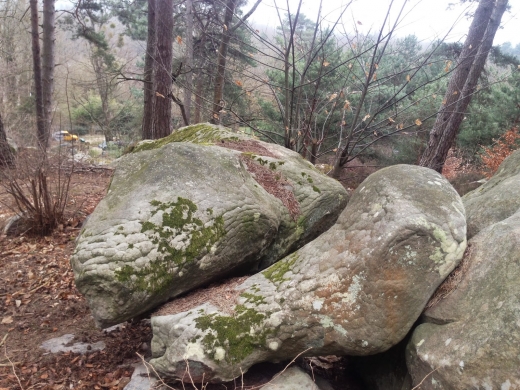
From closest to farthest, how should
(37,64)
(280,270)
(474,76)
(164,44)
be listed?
(280,270) → (164,44) → (474,76) → (37,64)

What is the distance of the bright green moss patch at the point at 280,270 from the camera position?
9.50 ft

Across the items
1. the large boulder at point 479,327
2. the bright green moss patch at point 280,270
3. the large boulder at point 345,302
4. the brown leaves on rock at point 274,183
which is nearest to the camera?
the large boulder at point 479,327

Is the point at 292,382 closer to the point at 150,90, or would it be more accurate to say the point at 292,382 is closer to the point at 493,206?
the point at 493,206

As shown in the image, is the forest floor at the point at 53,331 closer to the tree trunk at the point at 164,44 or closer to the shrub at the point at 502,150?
the tree trunk at the point at 164,44

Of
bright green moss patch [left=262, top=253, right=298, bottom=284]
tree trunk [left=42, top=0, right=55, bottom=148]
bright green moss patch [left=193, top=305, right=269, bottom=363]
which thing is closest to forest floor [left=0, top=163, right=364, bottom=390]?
bright green moss patch [left=193, top=305, right=269, bottom=363]

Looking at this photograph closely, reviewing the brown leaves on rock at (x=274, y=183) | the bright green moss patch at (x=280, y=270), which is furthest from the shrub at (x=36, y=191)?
the bright green moss patch at (x=280, y=270)

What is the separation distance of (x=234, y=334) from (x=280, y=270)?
64 cm

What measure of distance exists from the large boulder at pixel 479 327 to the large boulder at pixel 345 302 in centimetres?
14

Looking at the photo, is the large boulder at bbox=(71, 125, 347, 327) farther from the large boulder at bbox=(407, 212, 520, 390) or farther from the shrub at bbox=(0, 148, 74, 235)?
the shrub at bbox=(0, 148, 74, 235)

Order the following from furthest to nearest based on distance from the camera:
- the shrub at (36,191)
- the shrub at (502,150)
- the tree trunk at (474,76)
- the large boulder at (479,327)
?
the shrub at (502,150) → the tree trunk at (474,76) → the shrub at (36,191) → the large boulder at (479,327)

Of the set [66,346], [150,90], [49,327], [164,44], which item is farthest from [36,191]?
[150,90]

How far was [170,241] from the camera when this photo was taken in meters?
2.82

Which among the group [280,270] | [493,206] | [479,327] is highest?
[493,206]

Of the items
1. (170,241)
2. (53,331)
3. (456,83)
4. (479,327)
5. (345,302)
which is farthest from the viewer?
(456,83)
